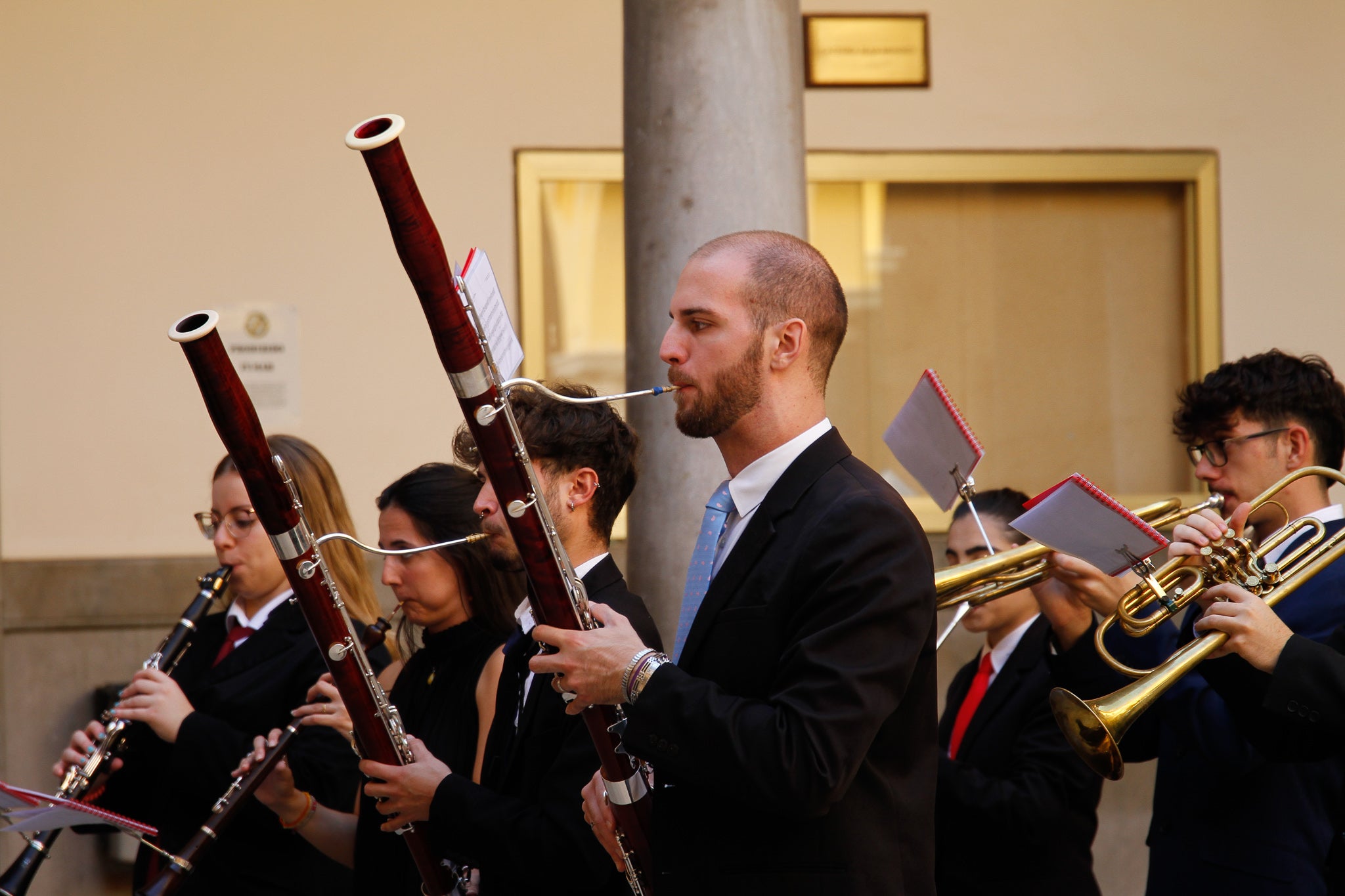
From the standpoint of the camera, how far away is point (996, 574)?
271 centimetres

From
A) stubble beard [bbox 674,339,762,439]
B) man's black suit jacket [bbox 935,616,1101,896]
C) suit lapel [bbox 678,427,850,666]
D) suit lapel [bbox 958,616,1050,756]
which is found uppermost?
stubble beard [bbox 674,339,762,439]

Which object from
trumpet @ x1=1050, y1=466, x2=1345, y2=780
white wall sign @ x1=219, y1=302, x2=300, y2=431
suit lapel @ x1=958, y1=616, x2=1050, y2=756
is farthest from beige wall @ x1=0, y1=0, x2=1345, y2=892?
trumpet @ x1=1050, y1=466, x2=1345, y2=780

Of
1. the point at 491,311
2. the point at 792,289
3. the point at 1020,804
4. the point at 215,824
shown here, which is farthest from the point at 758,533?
the point at 215,824

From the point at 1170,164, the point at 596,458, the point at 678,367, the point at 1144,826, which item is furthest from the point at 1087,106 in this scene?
the point at 678,367

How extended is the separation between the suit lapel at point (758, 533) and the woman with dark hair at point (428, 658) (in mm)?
869

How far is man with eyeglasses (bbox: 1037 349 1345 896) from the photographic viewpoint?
2590 mm

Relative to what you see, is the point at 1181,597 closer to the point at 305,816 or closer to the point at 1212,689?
the point at 1212,689

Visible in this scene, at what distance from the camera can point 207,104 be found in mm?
5059

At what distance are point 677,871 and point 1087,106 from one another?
170 inches

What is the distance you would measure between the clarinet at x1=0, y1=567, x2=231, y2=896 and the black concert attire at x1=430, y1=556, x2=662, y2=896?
1120mm

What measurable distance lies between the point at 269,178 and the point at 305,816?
284cm

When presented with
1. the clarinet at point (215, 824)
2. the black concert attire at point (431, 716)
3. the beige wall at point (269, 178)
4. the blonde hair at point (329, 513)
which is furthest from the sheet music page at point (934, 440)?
the beige wall at point (269, 178)

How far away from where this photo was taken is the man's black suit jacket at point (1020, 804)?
304 centimetres

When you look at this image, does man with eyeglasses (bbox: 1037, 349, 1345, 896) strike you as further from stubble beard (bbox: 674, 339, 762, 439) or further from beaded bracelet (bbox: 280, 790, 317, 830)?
beaded bracelet (bbox: 280, 790, 317, 830)
